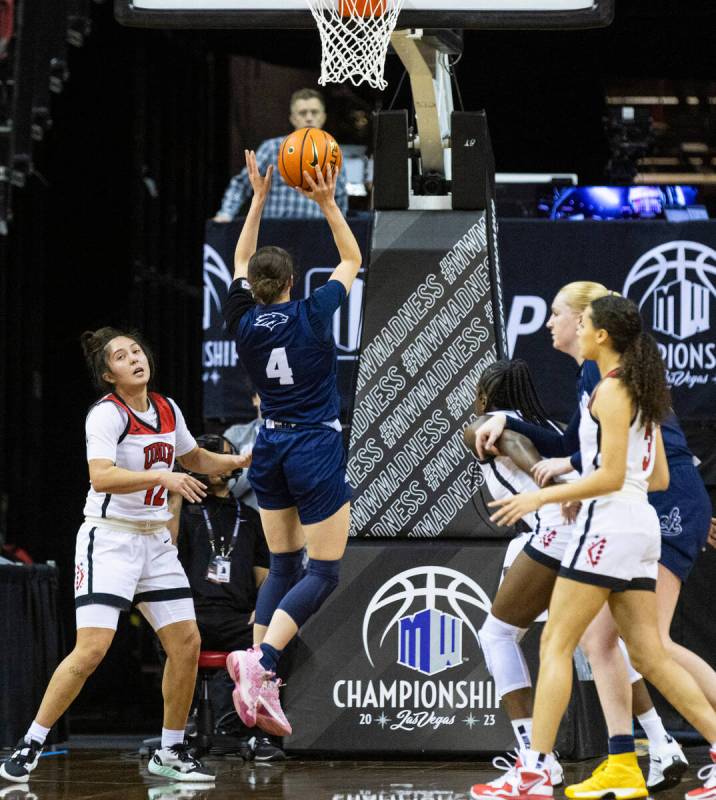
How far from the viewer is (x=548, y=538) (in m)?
5.75

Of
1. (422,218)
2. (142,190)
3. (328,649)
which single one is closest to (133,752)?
(328,649)

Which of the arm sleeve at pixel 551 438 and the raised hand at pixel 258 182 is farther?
the raised hand at pixel 258 182

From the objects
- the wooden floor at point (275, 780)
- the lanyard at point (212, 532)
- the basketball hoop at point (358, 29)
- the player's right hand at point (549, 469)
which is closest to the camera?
the player's right hand at point (549, 469)

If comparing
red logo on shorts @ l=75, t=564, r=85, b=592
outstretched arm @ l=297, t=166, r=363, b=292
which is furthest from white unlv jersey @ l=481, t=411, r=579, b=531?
red logo on shorts @ l=75, t=564, r=85, b=592

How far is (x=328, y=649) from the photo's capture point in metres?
7.82

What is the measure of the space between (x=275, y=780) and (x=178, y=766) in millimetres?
468

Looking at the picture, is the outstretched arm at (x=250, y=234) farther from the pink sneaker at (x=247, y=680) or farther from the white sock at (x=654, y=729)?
the white sock at (x=654, y=729)

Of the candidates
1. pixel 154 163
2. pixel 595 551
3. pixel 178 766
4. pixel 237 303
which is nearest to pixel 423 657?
pixel 178 766

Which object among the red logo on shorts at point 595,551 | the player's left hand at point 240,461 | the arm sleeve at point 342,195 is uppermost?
the arm sleeve at point 342,195

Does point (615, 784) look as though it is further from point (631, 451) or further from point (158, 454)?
point (158, 454)

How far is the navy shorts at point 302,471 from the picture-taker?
6.76 metres

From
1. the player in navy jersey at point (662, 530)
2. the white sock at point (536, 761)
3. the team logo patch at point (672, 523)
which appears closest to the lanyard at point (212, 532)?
the player in navy jersey at point (662, 530)

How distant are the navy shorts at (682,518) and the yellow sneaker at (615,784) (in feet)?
3.78

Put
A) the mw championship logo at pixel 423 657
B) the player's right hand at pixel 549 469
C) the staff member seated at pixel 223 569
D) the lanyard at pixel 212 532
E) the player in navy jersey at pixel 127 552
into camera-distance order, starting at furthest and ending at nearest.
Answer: the lanyard at pixel 212 532
the staff member seated at pixel 223 569
the mw championship logo at pixel 423 657
the player in navy jersey at pixel 127 552
the player's right hand at pixel 549 469
